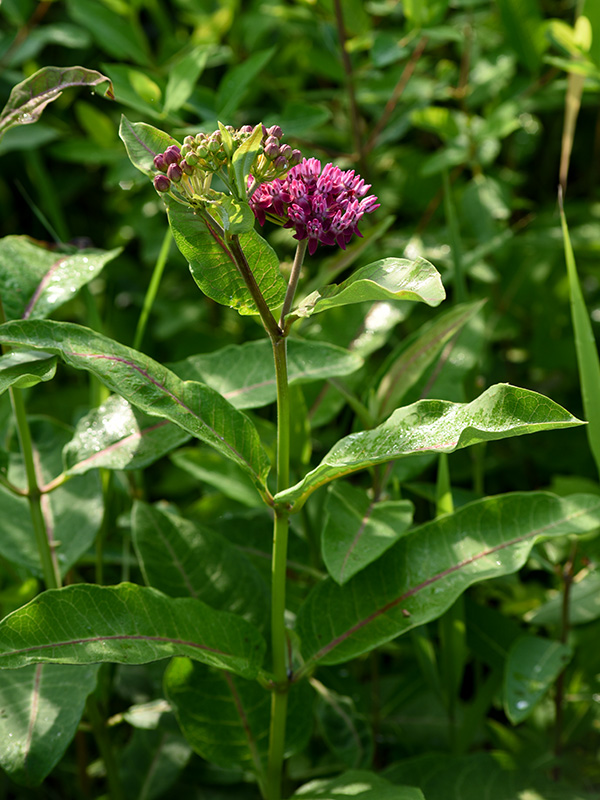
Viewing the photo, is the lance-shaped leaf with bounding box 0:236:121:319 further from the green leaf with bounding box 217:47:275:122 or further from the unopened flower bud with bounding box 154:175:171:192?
the green leaf with bounding box 217:47:275:122

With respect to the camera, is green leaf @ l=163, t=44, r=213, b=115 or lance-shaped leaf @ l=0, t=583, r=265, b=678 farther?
green leaf @ l=163, t=44, r=213, b=115

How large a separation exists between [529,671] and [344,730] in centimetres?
29

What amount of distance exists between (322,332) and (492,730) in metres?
0.75

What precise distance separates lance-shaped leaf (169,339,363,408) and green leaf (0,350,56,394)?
26 cm

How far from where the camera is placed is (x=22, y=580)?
1308 mm

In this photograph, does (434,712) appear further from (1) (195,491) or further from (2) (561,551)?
(1) (195,491)

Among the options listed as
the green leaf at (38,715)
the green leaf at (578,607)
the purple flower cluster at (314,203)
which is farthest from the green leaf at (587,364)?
the green leaf at (38,715)

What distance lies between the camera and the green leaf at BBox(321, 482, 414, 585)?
1005mm

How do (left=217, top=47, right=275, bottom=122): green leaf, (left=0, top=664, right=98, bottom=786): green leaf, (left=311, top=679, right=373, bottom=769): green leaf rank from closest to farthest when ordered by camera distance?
(left=0, top=664, right=98, bottom=786): green leaf
(left=311, top=679, right=373, bottom=769): green leaf
(left=217, top=47, right=275, bottom=122): green leaf

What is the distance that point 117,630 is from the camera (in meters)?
0.90

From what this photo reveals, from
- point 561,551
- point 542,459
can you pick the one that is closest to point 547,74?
point 542,459

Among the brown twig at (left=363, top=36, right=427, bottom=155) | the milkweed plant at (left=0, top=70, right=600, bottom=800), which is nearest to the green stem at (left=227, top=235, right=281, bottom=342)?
the milkweed plant at (left=0, top=70, right=600, bottom=800)

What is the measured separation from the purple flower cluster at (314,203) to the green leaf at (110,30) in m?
1.19

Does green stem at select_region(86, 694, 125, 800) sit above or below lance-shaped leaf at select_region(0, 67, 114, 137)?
below
